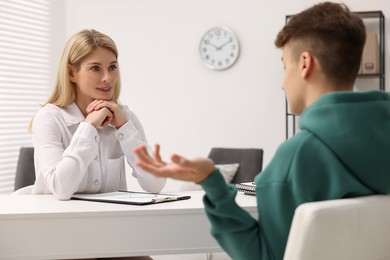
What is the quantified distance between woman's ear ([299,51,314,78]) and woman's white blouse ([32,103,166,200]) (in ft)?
3.87

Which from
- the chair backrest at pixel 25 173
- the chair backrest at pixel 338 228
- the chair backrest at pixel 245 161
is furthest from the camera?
the chair backrest at pixel 245 161

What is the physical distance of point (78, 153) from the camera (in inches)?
92.8

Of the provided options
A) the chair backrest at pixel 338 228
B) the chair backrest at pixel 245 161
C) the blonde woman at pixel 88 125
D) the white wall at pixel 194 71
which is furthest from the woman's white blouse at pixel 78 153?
the white wall at pixel 194 71

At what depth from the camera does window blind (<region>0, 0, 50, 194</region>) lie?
542cm

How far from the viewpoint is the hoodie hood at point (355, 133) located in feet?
4.16

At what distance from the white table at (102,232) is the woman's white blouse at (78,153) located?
1.16ft

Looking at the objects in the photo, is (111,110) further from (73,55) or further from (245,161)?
(245,161)

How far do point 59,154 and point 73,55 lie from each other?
461 mm

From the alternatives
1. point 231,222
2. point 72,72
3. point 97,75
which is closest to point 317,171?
point 231,222

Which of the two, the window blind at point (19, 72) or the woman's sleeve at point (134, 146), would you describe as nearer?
the woman's sleeve at point (134, 146)

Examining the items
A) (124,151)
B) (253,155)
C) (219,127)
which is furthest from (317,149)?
(219,127)

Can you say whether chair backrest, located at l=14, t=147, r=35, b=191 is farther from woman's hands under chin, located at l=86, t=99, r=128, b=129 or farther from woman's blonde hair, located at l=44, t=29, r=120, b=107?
woman's hands under chin, located at l=86, t=99, r=128, b=129

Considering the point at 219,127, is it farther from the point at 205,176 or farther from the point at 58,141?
the point at 205,176

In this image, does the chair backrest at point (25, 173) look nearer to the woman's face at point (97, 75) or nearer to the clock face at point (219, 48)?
the woman's face at point (97, 75)
